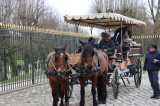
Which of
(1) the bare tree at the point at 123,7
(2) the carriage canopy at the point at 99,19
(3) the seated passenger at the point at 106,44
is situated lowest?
(3) the seated passenger at the point at 106,44

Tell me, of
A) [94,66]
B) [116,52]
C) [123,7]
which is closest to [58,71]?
[94,66]

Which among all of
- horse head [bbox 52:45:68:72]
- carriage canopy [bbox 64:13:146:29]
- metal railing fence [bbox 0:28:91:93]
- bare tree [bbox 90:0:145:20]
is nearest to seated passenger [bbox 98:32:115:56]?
carriage canopy [bbox 64:13:146:29]

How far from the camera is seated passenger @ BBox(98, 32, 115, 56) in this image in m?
10.9

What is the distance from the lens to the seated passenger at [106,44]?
10.9 meters

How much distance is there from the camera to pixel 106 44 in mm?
11023

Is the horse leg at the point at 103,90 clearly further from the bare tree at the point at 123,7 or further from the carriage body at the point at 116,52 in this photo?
the bare tree at the point at 123,7

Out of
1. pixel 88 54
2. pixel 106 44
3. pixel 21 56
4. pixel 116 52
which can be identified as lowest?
pixel 21 56

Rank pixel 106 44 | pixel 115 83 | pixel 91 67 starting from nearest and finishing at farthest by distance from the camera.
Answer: pixel 91 67
pixel 115 83
pixel 106 44

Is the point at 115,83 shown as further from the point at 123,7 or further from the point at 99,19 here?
the point at 123,7

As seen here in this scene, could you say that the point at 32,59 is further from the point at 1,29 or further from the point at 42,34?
the point at 1,29

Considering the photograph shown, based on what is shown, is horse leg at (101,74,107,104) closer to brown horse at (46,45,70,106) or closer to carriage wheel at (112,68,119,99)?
carriage wheel at (112,68,119,99)

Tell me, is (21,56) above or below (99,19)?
below

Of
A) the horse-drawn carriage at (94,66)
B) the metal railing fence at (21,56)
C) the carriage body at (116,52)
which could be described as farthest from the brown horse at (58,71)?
the metal railing fence at (21,56)

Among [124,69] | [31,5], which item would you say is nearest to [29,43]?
[124,69]
